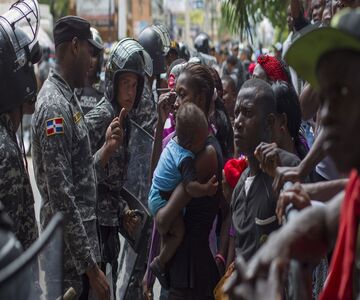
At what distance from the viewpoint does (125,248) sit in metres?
7.79

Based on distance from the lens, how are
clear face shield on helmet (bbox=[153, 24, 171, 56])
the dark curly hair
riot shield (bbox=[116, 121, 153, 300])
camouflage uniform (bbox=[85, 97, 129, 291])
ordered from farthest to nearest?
clear face shield on helmet (bbox=[153, 24, 171, 56]) < riot shield (bbox=[116, 121, 153, 300]) < camouflage uniform (bbox=[85, 97, 129, 291]) < the dark curly hair

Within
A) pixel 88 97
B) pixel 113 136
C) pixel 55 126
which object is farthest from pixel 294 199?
pixel 88 97

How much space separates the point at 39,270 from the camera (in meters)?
3.43

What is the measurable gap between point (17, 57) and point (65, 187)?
0.74 metres

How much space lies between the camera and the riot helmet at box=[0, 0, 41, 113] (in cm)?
557

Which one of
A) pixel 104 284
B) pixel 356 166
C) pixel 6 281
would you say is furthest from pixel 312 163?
pixel 6 281

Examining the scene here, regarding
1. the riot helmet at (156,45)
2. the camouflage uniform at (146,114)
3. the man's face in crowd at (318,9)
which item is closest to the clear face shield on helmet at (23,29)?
the camouflage uniform at (146,114)

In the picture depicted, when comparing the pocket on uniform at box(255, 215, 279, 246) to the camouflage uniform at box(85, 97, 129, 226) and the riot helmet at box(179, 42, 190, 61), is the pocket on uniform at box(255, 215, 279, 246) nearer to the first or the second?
the camouflage uniform at box(85, 97, 129, 226)

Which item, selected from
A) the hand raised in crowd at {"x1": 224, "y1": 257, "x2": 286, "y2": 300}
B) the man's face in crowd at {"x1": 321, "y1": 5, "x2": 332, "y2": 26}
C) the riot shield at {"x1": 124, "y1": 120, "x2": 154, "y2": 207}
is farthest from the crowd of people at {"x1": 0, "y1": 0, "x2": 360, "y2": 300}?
the hand raised in crowd at {"x1": 224, "y1": 257, "x2": 286, "y2": 300}

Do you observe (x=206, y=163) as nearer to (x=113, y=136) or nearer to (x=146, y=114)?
(x=113, y=136)

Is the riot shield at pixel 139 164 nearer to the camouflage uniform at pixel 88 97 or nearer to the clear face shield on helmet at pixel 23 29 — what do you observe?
the camouflage uniform at pixel 88 97

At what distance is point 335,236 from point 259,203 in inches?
83.4

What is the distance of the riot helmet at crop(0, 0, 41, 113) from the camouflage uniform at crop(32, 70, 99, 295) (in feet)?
0.55

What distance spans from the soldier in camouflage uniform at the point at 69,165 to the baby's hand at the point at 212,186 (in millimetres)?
653
